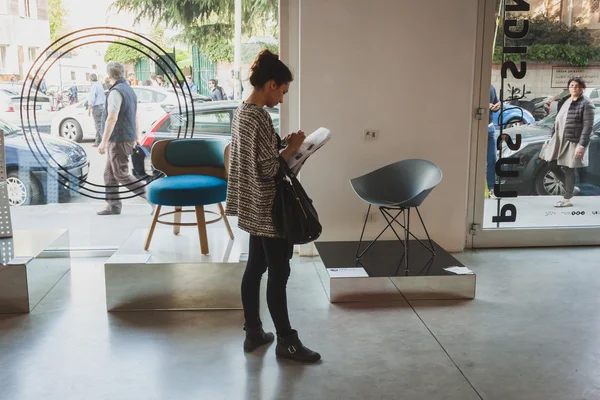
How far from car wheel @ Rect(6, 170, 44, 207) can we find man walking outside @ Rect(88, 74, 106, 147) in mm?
605

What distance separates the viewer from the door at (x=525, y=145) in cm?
521

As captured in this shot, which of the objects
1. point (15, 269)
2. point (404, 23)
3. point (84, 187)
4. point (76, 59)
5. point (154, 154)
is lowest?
point (15, 269)

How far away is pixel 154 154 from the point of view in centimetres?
456

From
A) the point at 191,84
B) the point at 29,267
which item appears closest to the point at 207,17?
the point at 191,84

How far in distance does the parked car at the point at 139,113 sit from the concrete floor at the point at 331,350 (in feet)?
4.29

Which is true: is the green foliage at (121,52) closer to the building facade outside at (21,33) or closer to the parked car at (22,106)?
the building facade outside at (21,33)

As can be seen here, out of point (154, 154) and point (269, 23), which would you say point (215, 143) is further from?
point (269, 23)

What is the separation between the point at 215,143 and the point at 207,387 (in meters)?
2.09

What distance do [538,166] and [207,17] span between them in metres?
3.18

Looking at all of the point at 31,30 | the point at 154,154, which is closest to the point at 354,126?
the point at 154,154

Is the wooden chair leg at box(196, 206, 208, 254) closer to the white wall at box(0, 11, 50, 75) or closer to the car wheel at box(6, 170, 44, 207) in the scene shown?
the car wheel at box(6, 170, 44, 207)

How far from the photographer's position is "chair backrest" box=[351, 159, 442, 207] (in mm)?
4652

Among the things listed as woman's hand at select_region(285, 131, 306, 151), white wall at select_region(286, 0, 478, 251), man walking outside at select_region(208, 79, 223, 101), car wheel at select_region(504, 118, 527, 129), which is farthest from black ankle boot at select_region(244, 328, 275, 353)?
car wheel at select_region(504, 118, 527, 129)

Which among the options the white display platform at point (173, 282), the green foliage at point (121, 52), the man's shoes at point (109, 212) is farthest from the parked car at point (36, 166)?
the white display platform at point (173, 282)
